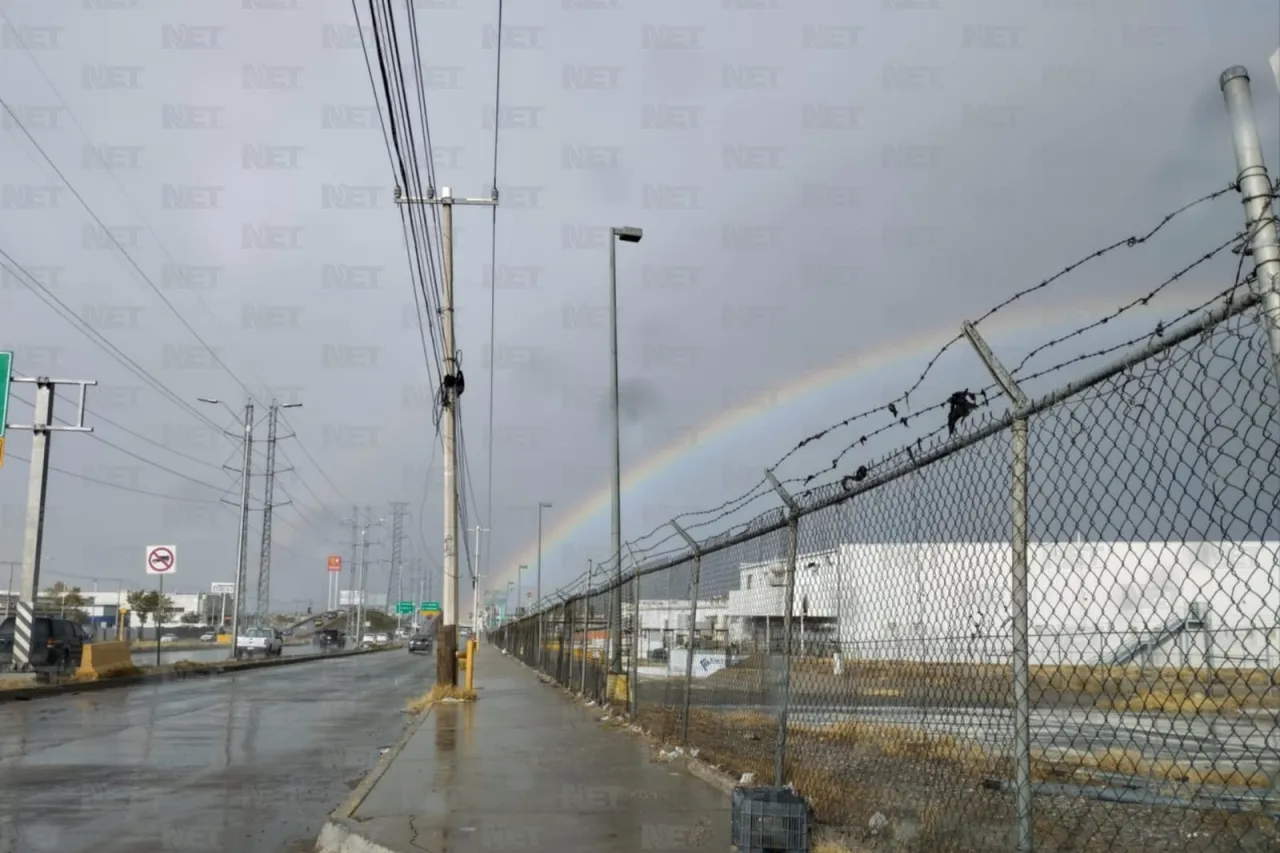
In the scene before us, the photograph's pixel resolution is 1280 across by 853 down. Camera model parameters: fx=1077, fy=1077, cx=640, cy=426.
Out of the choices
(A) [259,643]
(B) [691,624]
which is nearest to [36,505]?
(B) [691,624]

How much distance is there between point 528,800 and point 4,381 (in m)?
17.2

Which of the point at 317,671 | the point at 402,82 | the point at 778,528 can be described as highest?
the point at 402,82

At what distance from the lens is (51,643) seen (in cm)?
2653

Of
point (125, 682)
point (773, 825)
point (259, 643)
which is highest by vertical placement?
point (773, 825)

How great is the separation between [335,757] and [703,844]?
7622 mm

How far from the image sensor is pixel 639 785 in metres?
9.19

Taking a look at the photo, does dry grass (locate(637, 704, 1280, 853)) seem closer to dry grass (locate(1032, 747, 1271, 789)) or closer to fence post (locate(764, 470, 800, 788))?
dry grass (locate(1032, 747, 1271, 789))

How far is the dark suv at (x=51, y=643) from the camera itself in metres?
25.8

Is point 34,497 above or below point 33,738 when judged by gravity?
above

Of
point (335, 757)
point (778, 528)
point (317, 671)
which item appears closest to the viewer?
point (778, 528)

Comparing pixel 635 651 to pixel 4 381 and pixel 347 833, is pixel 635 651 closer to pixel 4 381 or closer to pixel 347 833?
pixel 347 833

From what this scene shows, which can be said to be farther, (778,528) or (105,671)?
(105,671)

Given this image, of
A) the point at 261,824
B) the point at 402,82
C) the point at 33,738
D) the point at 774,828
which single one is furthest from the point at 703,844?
the point at 33,738

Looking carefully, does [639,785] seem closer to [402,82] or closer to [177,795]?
[177,795]
